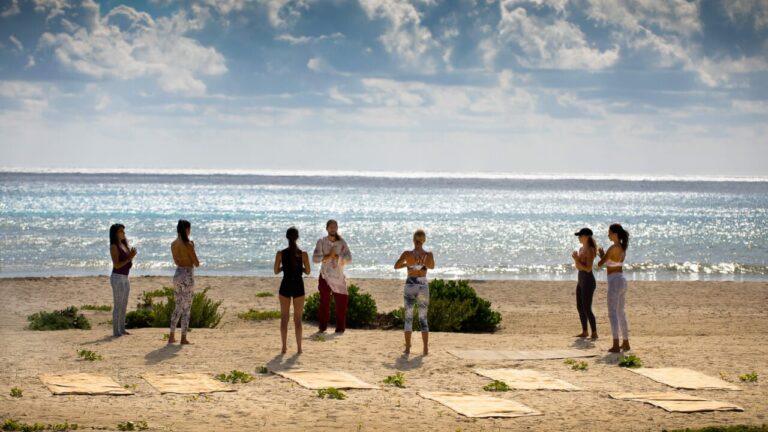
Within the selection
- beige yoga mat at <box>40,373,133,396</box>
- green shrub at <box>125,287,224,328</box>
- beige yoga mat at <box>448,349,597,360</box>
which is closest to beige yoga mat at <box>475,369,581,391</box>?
beige yoga mat at <box>448,349,597,360</box>

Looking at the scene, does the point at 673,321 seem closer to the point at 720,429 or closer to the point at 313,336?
the point at 313,336

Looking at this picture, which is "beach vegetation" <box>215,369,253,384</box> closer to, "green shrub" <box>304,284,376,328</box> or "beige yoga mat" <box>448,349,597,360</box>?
"beige yoga mat" <box>448,349,597,360</box>

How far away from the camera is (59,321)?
66.3 ft

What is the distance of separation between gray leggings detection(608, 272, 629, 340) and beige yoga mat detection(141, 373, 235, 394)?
594cm

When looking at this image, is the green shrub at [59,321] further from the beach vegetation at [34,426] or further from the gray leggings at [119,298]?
the beach vegetation at [34,426]

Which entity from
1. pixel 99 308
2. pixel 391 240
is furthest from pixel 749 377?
pixel 391 240

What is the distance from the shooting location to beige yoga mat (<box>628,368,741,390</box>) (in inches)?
533

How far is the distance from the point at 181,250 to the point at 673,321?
11.2 metres

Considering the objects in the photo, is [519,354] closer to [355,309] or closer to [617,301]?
[617,301]

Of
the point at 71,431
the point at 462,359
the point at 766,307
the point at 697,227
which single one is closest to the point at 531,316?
the point at 766,307

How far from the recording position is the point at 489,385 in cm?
1339

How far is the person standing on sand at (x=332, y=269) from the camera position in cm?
1745

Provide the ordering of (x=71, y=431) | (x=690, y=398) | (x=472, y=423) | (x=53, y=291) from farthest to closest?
1. (x=53, y=291)
2. (x=690, y=398)
3. (x=472, y=423)
4. (x=71, y=431)

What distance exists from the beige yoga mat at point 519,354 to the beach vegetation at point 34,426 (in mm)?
6183
